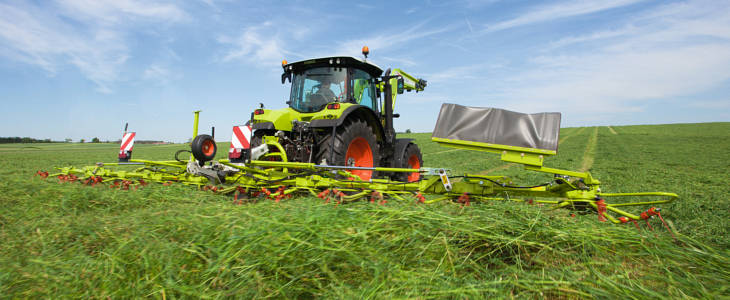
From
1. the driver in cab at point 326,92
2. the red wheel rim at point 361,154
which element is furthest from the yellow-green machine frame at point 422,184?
the driver in cab at point 326,92

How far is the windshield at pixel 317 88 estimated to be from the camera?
17.9 ft

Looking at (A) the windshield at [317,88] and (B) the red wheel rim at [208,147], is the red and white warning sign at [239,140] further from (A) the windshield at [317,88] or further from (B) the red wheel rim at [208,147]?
(A) the windshield at [317,88]

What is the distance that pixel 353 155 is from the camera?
4832mm

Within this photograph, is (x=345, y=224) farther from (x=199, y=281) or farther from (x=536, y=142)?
(x=536, y=142)

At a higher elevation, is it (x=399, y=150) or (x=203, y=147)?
(x=399, y=150)

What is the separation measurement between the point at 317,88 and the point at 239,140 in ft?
6.58

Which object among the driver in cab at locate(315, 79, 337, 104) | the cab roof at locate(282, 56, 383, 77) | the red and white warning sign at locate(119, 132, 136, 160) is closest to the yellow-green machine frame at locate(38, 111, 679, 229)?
the red and white warning sign at locate(119, 132, 136, 160)

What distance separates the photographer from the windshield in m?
5.46

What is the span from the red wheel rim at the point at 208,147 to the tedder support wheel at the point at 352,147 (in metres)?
1.40

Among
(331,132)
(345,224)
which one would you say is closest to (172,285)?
(345,224)

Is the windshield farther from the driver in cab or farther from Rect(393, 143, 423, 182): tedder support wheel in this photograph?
Rect(393, 143, 423, 182): tedder support wheel

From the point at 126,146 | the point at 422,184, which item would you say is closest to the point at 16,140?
the point at 126,146

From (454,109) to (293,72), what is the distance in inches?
150

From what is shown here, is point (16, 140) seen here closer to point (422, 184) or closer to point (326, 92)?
point (326, 92)
